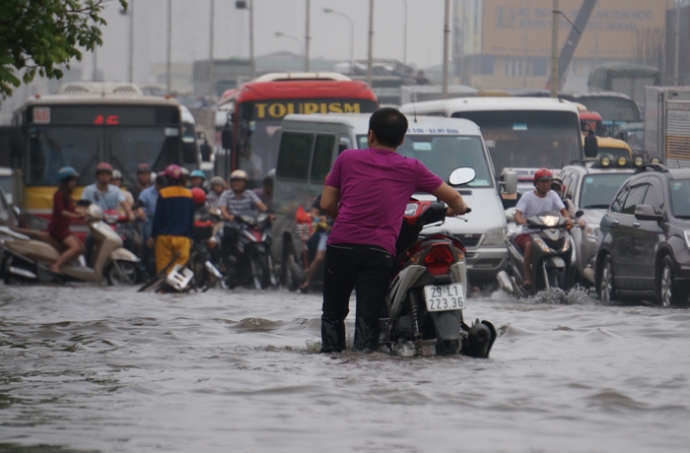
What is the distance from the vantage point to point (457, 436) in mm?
5992

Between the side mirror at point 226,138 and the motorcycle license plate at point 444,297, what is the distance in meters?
17.7

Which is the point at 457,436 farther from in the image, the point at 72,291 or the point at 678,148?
the point at 678,148

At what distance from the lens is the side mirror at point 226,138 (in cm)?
2562

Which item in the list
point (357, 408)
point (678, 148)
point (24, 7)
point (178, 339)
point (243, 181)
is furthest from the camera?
point (678, 148)

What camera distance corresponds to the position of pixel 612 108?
4909 centimetres

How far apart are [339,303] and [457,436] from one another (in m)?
2.38

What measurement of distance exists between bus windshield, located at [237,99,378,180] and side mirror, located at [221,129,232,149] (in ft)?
0.83

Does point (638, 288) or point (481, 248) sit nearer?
point (638, 288)

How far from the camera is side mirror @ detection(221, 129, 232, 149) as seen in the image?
84.1ft

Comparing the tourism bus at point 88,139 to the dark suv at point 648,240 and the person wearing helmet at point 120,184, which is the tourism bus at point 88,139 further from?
the dark suv at point 648,240

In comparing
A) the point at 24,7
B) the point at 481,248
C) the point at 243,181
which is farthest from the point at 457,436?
the point at 243,181

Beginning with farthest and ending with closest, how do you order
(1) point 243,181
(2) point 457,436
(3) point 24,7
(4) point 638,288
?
(1) point 243,181, (4) point 638,288, (3) point 24,7, (2) point 457,436

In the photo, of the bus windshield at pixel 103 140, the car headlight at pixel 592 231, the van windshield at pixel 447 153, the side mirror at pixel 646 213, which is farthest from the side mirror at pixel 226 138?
the side mirror at pixel 646 213

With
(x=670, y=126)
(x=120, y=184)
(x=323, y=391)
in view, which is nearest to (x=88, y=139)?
(x=120, y=184)
